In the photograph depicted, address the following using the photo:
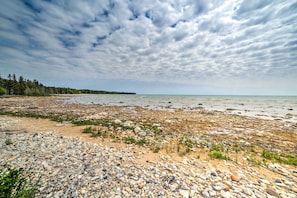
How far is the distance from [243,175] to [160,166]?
3.01 m

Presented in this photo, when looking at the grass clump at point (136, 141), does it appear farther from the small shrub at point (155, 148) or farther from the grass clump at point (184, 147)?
the grass clump at point (184, 147)

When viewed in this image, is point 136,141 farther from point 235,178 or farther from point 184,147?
point 235,178

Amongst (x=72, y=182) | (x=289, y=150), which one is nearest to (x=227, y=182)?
(x=72, y=182)

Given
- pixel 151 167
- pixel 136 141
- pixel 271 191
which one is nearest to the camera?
pixel 271 191

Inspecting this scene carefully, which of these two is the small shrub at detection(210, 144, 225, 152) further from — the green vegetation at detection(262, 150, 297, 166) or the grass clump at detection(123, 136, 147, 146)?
the grass clump at detection(123, 136, 147, 146)

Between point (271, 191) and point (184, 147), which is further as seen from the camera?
point (184, 147)

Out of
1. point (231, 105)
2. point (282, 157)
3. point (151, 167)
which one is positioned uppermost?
point (151, 167)

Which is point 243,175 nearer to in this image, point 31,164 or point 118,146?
point 118,146

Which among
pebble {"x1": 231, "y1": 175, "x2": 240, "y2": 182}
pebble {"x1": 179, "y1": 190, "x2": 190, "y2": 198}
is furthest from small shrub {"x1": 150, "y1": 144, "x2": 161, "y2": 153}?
pebble {"x1": 231, "y1": 175, "x2": 240, "y2": 182}

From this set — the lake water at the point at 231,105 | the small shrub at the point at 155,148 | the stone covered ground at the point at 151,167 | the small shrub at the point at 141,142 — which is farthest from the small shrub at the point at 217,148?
the lake water at the point at 231,105

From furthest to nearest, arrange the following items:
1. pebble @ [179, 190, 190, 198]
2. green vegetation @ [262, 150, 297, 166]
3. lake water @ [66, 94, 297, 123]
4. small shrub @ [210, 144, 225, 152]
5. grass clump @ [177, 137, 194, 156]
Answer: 1. lake water @ [66, 94, 297, 123]
2. small shrub @ [210, 144, 225, 152]
3. grass clump @ [177, 137, 194, 156]
4. green vegetation @ [262, 150, 297, 166]
5. pebble @ [179, 190, 190, 198]

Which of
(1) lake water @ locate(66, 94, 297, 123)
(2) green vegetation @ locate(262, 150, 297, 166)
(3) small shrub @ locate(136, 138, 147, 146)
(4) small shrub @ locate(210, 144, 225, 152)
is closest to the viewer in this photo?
(2) green vegetation @ locate(262, 150, 297, 166)

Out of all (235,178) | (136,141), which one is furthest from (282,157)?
(136,141)

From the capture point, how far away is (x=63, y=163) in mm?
4766
